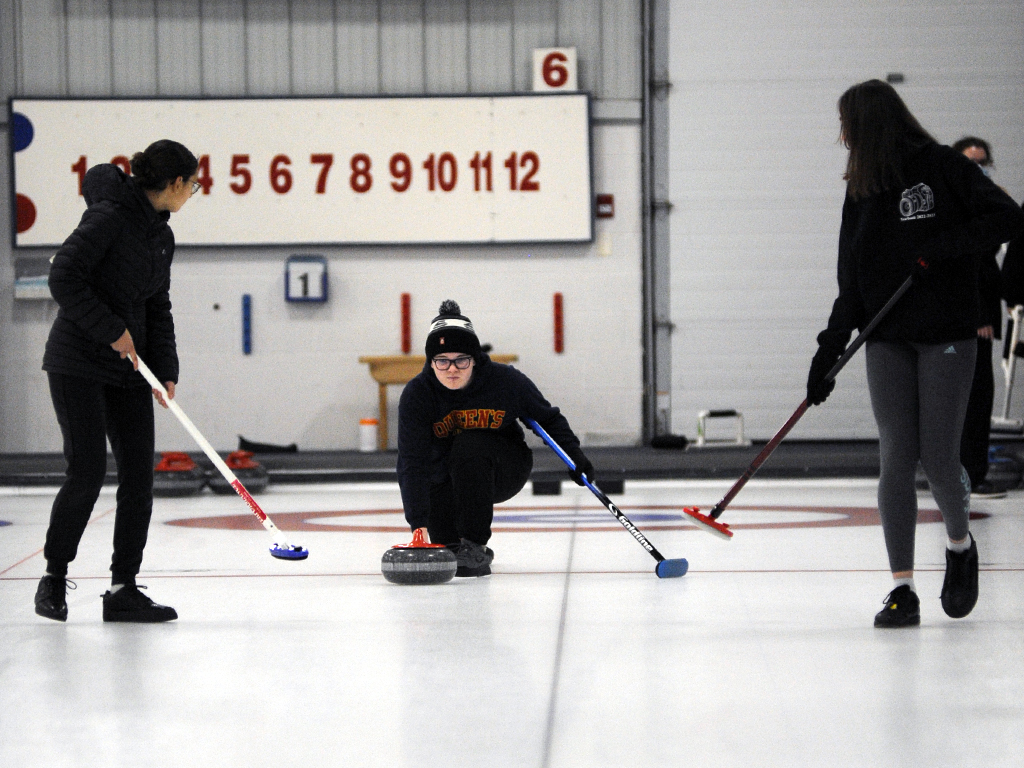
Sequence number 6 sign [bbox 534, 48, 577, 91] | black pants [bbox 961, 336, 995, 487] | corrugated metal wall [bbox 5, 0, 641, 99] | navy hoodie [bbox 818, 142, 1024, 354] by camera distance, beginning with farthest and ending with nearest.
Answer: corrugated metal wall [bbox 5, 0, 641, 99], number 6 sign [bbox 534, 48, 577, 91], black pants [bbox 961, 336, 995, 487], navy hoodie [bbox 818, 142, 1024, 354]

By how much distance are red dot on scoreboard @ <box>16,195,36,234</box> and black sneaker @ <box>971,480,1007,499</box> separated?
6520 millimetres

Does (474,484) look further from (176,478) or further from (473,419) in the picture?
(176,478)

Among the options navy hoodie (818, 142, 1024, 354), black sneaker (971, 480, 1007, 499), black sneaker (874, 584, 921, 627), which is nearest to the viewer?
navy hoodie (818, 142, 1024, 354)

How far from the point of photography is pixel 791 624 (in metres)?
2.79

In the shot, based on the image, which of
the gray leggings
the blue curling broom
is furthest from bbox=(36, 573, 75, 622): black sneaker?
the gray leggings

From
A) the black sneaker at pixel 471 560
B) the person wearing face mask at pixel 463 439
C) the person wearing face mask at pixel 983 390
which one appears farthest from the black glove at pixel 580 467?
the person wearing face mask at pixel 983 390

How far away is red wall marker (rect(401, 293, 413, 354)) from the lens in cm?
859

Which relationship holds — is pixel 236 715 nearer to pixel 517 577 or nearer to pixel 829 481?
pixel 517 577

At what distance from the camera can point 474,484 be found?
3.49 m

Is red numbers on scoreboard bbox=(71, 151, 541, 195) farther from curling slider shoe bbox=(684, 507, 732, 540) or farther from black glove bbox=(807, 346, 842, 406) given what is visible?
black glove bbox=(807, 346, 842, 406)

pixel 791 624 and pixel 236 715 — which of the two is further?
pixel 791 624

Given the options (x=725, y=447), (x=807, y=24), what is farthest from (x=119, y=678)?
(x=807, y=24)

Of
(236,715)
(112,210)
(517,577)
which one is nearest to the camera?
(236,715)

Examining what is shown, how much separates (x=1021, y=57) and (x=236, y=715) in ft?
26.7
